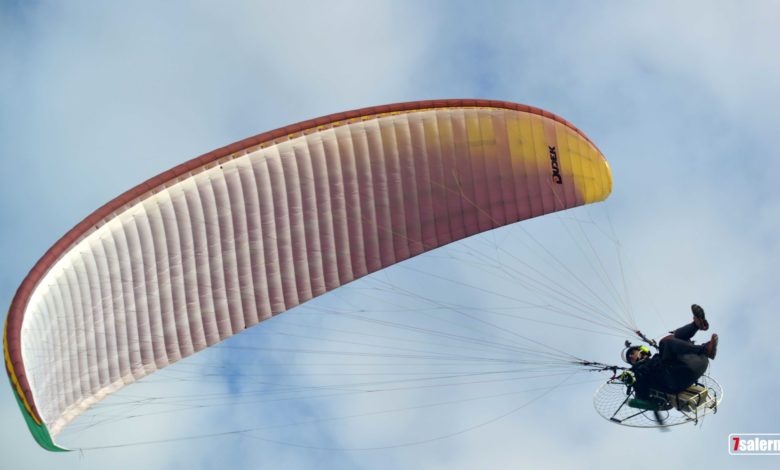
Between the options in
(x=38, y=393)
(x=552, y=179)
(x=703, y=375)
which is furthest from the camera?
(x=552, y=179)

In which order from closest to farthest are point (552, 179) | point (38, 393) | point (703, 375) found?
point (38, 393) < point (703, 375) < point (552, 179)

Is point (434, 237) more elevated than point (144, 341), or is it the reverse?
point (434, 237)

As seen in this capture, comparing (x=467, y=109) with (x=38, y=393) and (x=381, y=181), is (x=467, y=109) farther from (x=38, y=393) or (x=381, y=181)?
(x=38, y=393)

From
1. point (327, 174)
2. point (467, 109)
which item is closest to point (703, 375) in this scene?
point (467, 109)

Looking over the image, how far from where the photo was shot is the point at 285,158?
79.8 ft

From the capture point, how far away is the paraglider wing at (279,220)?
23.3m

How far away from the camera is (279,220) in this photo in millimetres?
24828

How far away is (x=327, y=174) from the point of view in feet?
81.1

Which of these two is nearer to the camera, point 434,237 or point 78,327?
point 78,327

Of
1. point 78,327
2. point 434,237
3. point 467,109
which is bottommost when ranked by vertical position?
point 78,327

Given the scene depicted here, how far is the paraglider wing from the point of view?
76.5ft

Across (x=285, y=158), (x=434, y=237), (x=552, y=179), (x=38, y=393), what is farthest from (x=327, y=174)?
(x=38, y=393)

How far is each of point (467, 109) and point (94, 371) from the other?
9617 millimetres

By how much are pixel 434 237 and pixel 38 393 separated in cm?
904
